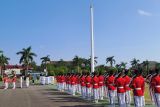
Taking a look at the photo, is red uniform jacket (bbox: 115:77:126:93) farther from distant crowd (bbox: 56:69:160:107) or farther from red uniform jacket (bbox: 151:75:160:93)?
red uniform jacket (bbox: 151:75:160:93)

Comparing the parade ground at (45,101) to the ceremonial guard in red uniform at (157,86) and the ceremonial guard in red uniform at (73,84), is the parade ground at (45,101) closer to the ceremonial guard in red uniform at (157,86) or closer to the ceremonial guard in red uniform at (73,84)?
the ceremonial guard in red uniform at (73,84)

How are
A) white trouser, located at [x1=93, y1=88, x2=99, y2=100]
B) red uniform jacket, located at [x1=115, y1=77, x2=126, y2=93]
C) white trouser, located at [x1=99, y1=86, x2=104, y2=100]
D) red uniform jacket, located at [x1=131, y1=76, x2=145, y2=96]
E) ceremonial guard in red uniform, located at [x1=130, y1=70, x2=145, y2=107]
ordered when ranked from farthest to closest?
1. white trouser, located at [x1=99, y1=86, x2=104, y2=100]
2. white trouser, located at [x1=93, y1=88, x2=99, y2=100]
3. red uniform jacket, located at [x1=115, y1=77, x2=126, y2=93]
4. red uniform jacket, located at [x1=131, y1=76, x2=145, y2=96]
5. ceremonial guard in red uniform, located at [x1=130, y1=70, x2=145, y2=107]

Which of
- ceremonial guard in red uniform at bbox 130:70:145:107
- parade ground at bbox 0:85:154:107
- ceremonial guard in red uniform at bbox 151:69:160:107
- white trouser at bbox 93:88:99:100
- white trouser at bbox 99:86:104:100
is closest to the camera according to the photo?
ceremonial guard in red uniform at bbox 151:69:160:107

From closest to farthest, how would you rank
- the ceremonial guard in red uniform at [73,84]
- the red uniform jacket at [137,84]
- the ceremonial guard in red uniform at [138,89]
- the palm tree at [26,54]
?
the ceremonial guard in red uniform at [138,89] → the red uniform jacket at [137,84] → the ceremonial guard in red uniform at [73,84] → the palm tree at [26,54]

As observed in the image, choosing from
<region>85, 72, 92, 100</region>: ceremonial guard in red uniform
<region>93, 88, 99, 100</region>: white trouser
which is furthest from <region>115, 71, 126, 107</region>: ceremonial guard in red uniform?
<region>85, 72, 92, 100</region>: ceremonial guard in red uniform

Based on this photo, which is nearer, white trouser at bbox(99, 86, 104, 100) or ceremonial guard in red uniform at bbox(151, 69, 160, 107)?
ceremonial guard in red uniform at bbox(151, 69, 160, 107)

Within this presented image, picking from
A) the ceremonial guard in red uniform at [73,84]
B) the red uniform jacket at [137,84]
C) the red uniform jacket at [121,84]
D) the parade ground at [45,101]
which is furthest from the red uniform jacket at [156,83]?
the ceremonial guard in red uniform at [73,84]

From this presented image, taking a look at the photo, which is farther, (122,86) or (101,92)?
(101,92)

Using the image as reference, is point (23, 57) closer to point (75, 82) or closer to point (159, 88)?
point (75, 82)

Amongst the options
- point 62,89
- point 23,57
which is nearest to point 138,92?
point 62,89

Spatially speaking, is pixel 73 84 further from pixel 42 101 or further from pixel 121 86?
pixel 121 86

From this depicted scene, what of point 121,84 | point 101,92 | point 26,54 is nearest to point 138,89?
point 121,84

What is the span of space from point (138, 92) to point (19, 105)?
Result: 8.54 meters

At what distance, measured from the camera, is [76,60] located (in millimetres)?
145375
